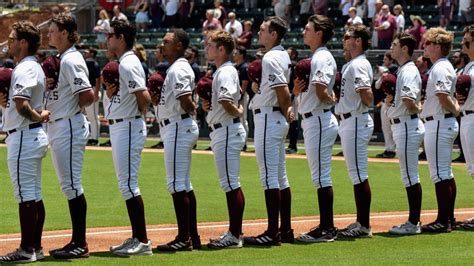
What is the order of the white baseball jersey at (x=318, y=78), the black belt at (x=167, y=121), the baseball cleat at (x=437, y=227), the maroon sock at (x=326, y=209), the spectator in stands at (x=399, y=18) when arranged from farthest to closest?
the spectator in stands at (x=399, y=18), the baseball cleat at (x=437, y=227), the maroon sock at (x=326, y=209), the white baseball jersey at (x=318, y=78), the black belt at (x=167, y=121)

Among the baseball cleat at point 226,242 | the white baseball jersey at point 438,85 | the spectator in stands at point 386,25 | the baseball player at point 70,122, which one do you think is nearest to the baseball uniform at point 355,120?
the white baseball jersey at point 438,85

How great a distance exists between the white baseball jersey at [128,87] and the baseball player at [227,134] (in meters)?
0.84

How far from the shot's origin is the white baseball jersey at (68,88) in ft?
32.5

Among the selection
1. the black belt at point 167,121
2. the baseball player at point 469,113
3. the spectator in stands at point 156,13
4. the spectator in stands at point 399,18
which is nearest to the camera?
the black belt at point 167,121

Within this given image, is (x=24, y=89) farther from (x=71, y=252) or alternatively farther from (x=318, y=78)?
(x=318, y=78)

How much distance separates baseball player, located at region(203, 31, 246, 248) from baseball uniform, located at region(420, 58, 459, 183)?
232 cm

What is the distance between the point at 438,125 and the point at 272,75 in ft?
7.17

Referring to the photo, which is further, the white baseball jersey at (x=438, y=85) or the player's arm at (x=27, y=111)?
the white baseball jersey at (x=438, y=85)

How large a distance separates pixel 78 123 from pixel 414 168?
12.5 feet

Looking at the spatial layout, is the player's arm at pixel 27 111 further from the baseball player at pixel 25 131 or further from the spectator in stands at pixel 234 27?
the spectator in stands at pixel 234 27

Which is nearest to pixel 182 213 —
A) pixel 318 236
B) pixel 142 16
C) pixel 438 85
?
pixel 318 236

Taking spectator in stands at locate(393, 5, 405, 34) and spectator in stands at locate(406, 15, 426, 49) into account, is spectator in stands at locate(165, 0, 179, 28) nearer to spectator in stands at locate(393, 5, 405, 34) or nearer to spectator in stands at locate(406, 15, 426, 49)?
spectator in stands at locate(393, 5, 405, 34)

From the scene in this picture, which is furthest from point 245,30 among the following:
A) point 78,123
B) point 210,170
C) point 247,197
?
point 78,123

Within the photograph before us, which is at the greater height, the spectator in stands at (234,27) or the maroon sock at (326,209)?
the spectator in stands at (234,27)
